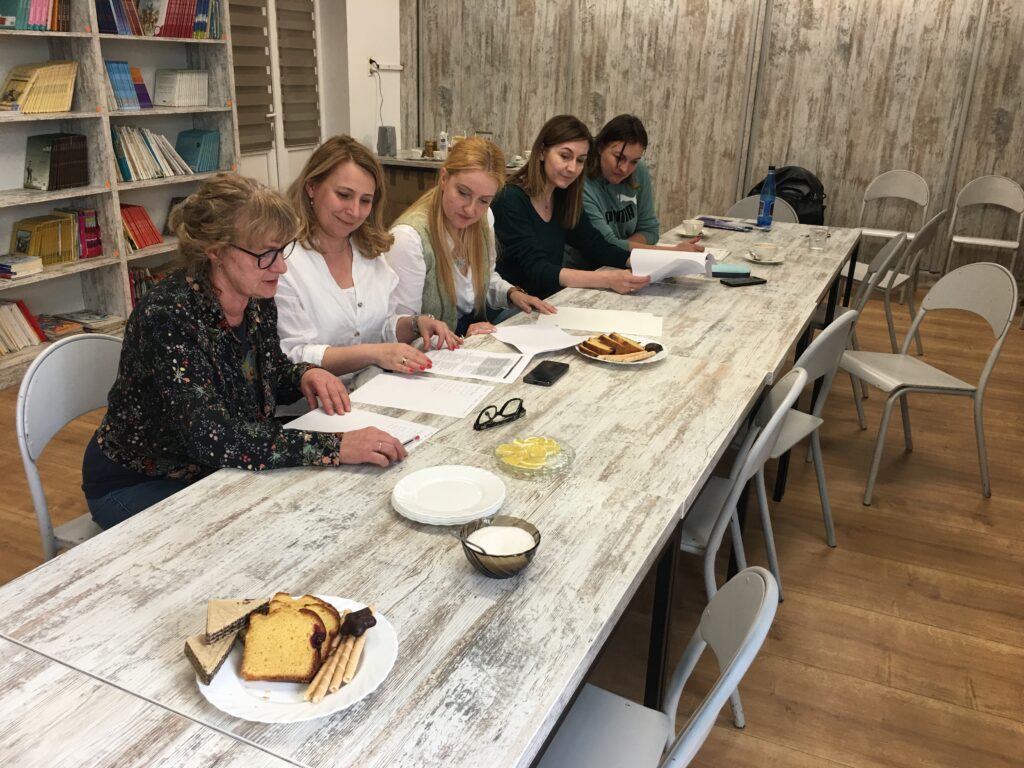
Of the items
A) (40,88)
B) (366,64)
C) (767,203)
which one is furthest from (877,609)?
(366,64)

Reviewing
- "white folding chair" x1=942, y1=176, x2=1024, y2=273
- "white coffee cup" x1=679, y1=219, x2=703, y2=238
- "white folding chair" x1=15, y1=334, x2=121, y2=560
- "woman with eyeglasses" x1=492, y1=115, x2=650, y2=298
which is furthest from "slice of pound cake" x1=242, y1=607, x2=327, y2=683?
"white folding chair" x1=942, y1=176, x2=1024, y2=273

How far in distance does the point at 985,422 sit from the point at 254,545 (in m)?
3.43

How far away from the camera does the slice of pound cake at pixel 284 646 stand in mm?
973

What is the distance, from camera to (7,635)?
3.50ft

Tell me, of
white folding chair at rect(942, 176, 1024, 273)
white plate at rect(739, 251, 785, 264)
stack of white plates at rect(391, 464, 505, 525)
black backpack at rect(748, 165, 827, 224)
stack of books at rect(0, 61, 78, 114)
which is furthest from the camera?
black backpack at rect(748, 165, 827, 224)

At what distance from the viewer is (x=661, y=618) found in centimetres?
160

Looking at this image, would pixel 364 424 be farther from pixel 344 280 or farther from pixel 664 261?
pixel 664 261

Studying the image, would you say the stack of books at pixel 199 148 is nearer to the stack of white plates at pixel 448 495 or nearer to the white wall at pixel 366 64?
the white wall at pixel 366 64

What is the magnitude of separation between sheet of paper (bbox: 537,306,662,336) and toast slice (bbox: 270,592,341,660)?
153 centimetres

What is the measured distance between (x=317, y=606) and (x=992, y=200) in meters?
5.58

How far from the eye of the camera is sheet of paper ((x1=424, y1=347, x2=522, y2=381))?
81.0 inches

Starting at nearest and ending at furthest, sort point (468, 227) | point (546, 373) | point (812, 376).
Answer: point (546, 373) → point (812, 376) → point (468, 227)

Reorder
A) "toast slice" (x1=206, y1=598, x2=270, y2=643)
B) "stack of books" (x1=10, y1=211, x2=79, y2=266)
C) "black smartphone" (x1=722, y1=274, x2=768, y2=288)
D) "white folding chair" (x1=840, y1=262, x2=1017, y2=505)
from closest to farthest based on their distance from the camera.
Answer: "toast slice" (x1=206, y1=598, x2=270, y2=643)
"white folding chair" (x1=840, y1=262, x2=1017, y2=505)
"black smartphone" (x1=722, y1=274, x2=768, y2=288)
"stack of books" (x1=10, y1=211, x2=79, y2=266)

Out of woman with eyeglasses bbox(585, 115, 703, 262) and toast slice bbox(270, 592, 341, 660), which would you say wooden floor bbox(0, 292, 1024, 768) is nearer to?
toast slice bbox(270, 592, 341, 660)
